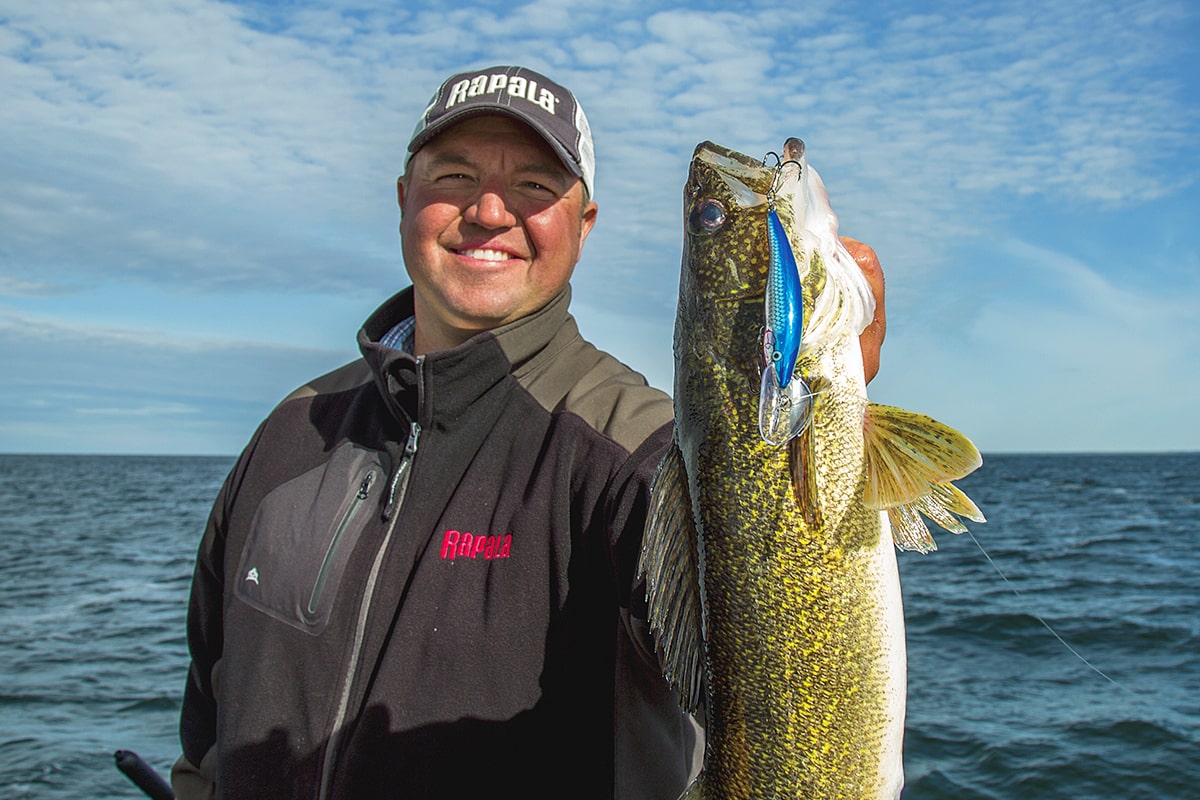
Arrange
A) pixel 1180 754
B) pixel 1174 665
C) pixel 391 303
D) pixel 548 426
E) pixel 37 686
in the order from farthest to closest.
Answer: pixel 1174 665
pixel 37 686
pixel 1180 754
pixel 391 303
pixel 548 426

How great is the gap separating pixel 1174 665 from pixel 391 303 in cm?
1273

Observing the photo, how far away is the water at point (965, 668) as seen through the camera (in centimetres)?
915

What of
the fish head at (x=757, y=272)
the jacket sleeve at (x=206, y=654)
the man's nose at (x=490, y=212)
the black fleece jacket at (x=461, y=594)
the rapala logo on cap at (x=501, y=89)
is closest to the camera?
the fish head at (x=757, y=272)

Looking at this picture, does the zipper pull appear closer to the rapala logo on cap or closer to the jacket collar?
the jacket collar

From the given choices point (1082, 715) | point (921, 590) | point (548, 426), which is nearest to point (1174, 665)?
point (1082, 715)

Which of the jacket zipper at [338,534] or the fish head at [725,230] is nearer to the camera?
the fish head at [725,230]

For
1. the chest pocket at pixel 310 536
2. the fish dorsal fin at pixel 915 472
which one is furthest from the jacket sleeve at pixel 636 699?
the chest pocket at pixel 310 536

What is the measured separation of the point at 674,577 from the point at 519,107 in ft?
5.65

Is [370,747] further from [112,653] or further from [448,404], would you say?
[112,653]

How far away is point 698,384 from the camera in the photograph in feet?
7.19

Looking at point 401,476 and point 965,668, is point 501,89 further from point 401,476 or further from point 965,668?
point 965,668

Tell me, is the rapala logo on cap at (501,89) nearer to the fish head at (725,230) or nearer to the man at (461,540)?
the man at (461,540)

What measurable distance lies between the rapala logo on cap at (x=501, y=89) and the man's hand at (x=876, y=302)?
52.4 inches

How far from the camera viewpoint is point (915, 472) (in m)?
2.09
